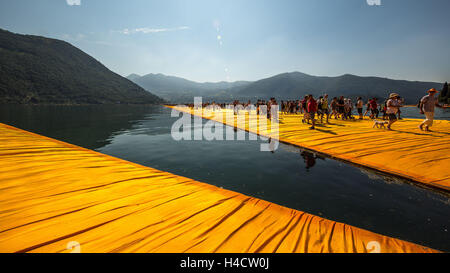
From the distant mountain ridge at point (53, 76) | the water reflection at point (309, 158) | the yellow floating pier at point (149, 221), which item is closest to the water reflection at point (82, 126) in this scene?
the yellow floating pier at point (149, 221)

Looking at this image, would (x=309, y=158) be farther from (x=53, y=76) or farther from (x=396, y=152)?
(x=53, y=76)

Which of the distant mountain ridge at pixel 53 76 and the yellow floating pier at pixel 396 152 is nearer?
the yellow floating pier at pixel 396 152

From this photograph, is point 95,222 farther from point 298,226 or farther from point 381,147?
point 381,147

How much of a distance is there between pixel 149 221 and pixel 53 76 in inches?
5902

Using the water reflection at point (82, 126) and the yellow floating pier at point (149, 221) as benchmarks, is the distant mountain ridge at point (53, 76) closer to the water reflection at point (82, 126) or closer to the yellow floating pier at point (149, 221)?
the water reflection at point (82, 126)

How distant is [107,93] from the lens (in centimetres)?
11306

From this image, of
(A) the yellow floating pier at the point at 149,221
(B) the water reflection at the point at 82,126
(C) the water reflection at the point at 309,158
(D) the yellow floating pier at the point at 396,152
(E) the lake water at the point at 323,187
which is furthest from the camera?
(B) the water reflection at the point at 82,126

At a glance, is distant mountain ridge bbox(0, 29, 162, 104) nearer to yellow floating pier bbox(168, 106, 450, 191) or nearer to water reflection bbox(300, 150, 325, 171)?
water reflection bbox(300, 150, 325, 171)

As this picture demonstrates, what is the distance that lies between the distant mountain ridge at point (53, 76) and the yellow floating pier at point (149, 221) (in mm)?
113533

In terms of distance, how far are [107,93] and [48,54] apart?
62375mm

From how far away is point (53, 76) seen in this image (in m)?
104

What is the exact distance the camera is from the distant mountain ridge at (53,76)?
84625 millimetres
